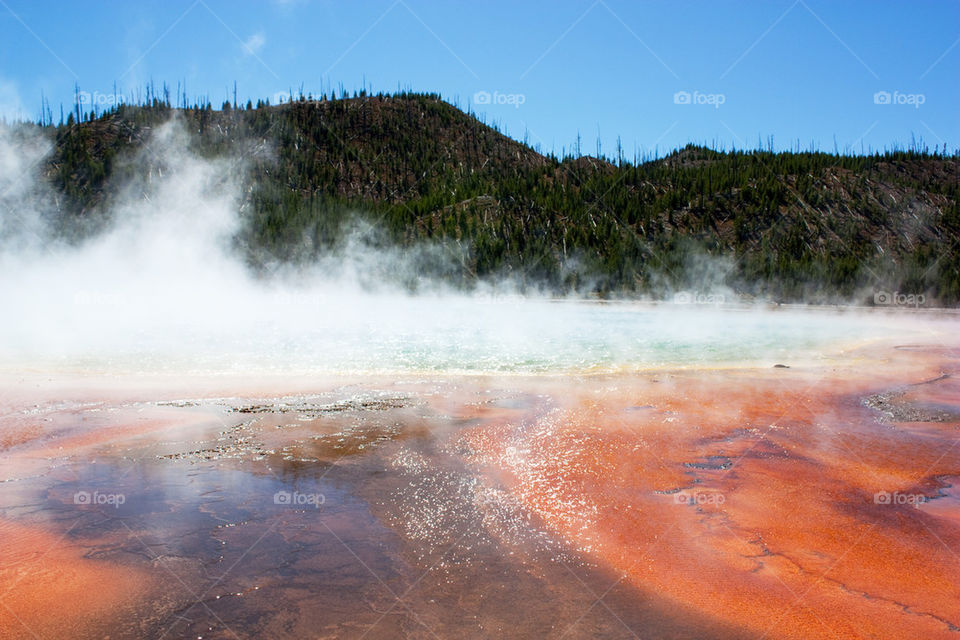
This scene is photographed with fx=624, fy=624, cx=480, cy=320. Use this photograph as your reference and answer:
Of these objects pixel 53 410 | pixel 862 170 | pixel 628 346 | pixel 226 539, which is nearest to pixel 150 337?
pixel 53 410

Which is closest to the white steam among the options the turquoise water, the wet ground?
the turquoise water

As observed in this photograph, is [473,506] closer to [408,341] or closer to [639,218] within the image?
[408,341]

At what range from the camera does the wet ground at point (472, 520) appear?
4.29 meters

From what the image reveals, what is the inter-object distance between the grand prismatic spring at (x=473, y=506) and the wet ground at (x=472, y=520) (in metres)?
0.03

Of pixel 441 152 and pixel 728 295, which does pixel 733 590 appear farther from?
pixel 441 152

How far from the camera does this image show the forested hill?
6131cm

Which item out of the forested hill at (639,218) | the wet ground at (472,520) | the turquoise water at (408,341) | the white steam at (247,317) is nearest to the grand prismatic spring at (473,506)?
the wet ground at (472,520)

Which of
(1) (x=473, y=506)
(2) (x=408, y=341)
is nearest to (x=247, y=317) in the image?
(2) (x=408, y=341)

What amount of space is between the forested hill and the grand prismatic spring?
50530 mm

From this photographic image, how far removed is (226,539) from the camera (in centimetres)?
530

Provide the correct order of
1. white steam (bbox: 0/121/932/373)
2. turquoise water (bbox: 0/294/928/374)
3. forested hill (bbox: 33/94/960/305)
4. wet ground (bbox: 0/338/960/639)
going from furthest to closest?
forested hill (bbox: 33/94/960/305)
white steam (bbox: 0/121/932/373)
turquoise water (bbox: 0/294/928/374)
wet ground (bbox: 0/338/960/639)

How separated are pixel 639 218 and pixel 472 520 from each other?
2918 inches

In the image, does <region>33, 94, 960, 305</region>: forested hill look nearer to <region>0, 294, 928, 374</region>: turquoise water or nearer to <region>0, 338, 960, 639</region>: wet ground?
<region>0, 294, 928, 374</region>: turquoise water

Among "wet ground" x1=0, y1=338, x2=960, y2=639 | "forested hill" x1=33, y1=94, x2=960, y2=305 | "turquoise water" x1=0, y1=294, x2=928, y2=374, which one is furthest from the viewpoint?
"forested hill" x1=33, y1=94, x2=960, y2=305
